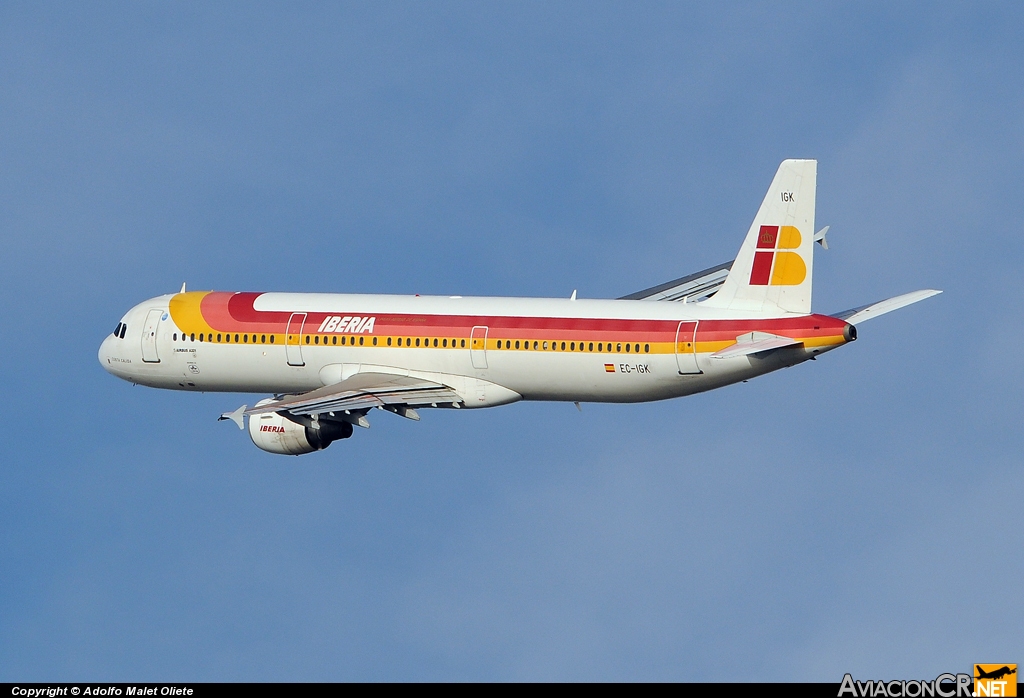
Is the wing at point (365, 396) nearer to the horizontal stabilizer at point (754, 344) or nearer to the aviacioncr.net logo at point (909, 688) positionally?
the horizontal stabilizer at point (754, 344)

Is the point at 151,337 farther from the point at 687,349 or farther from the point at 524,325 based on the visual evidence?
the point at 687,349

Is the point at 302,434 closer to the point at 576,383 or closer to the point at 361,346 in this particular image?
the point at 361,346

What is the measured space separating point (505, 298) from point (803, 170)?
14.0 m

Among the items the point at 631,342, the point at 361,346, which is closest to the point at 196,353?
the point at 361,346

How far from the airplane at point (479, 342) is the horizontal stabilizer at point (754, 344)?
0.26 feet

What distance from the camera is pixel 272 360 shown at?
7825cm

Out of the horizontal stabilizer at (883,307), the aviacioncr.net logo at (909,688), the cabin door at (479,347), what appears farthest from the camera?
the cabin door at (479,347)

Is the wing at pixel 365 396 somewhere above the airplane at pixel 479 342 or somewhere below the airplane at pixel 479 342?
below

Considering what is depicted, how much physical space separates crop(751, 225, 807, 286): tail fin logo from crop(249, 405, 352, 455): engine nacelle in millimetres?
18762

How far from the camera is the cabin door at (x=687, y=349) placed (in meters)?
71.1

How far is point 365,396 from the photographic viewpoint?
72938 millimetres

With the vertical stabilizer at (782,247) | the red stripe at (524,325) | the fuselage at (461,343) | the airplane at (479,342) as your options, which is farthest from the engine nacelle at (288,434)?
the vertical stabilizer at (782,247)

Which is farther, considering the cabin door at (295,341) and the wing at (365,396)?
the cabin door at (295,341)

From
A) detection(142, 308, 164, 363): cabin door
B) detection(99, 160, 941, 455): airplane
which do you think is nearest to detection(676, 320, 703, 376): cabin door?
detection(99, 160, 941, 455): airplane
